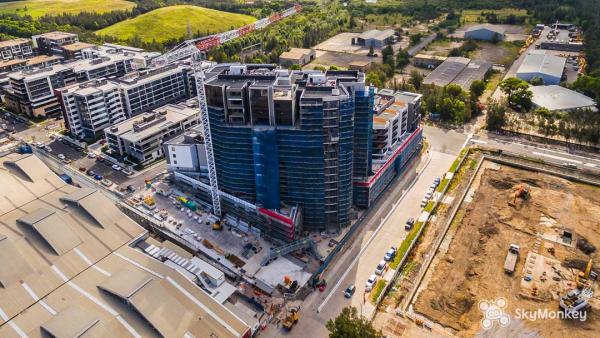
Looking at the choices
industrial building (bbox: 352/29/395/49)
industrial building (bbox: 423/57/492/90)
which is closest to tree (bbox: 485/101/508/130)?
industrial building (bbox: 423/57/492/90)

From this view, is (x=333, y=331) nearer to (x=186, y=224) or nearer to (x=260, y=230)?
(x=260, y=230)

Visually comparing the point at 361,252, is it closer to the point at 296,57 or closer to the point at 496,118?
the point at 496,118

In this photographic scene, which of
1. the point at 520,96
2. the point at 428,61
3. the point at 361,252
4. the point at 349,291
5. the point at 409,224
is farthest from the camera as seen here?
the point at 428,61

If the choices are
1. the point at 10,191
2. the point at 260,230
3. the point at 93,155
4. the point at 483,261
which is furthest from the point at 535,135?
the point at 10,191

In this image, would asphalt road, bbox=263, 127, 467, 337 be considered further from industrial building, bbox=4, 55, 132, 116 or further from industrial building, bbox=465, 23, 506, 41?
industrial building, bbox=465, 23, 506, 41

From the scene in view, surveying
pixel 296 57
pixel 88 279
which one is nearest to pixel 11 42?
pixel 296 57

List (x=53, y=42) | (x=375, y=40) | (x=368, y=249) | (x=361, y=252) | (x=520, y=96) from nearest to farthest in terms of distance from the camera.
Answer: (x=361, y=252)
(x=368, y=249)
(x=520, y=96)
(x=53, y=42)
(x=375, y=40)
